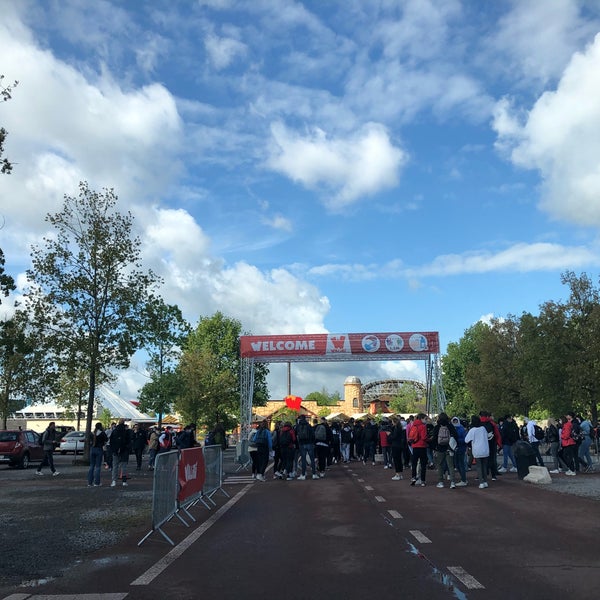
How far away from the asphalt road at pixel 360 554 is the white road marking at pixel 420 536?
1.0 inches

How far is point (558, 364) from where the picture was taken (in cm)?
3516

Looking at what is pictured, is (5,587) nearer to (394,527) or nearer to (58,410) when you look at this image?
→ (394,527)

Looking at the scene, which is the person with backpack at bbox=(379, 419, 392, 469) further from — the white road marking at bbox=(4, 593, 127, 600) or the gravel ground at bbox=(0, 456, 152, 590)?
the white road marking at bbox=(4, 593, 127, 600)

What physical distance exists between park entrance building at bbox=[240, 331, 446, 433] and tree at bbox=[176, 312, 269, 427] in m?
10.6

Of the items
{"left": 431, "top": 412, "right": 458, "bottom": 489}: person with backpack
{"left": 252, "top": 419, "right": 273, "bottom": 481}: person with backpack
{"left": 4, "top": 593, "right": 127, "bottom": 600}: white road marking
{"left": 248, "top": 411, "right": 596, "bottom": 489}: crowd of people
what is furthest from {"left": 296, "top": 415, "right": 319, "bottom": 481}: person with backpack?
{"left": 4, "top": 593, "right": 127, "bottom": 600}: white road marking

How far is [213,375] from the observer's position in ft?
194

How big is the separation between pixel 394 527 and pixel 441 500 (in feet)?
12.2

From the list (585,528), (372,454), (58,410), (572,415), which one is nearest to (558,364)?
(372,454)

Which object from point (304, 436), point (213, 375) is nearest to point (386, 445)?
point (304, 436)

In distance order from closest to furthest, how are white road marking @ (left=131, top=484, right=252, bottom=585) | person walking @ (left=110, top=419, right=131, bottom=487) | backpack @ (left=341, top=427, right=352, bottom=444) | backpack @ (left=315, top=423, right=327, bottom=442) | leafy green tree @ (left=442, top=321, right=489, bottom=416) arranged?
1. white road marking @ (left=131, top=484, right=252, bottom=585)
2. person walking @ (left=110, top=419, right=131, bottom=487)
3. backpack @ (left=315, top=423, right=327, bottom=442)
4. backpack @ (left=341, top=427, right=352, bottom=444)
5. leafy green tree @ (left=442, top=321, right=489, bottom=416)

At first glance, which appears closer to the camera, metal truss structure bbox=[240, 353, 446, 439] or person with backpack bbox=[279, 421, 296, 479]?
person with backpack bbox=[279, 421, 296, 479]

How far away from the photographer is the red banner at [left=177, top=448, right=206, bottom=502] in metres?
→ 9.89

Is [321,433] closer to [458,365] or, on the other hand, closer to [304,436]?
[304,436]

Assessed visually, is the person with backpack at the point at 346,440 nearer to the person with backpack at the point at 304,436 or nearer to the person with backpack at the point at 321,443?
the person with backpack at the point at 321,443
